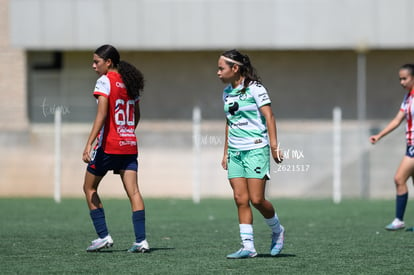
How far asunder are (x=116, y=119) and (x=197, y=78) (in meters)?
15.9

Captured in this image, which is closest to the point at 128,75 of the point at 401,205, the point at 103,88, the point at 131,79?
the point at 131,79

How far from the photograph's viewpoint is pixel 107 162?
9.15m

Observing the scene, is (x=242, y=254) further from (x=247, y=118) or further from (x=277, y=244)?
(x=247, y=118)

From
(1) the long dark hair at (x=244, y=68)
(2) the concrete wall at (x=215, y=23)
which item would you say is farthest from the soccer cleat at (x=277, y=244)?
(2) the concrete wall at (x=215, y=23)

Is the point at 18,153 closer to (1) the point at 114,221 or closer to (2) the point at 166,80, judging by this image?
(2) the point at 166,80

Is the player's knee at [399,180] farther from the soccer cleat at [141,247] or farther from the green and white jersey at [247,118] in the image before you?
the soccer cleat at [141,247]

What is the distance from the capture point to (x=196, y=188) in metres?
20.2

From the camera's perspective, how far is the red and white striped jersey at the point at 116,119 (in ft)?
29.8


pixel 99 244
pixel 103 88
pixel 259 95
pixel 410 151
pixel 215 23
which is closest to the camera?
pixel 259 95

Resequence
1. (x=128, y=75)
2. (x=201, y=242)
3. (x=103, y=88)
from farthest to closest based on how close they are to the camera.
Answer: (x=201, y=242), (x=128, y=75), (x=103, y=88)

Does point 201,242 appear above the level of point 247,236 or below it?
below

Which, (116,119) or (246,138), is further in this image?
(116,119)

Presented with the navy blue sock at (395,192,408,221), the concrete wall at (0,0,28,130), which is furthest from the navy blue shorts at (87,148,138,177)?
the concrete wall at (0,0,28,130)

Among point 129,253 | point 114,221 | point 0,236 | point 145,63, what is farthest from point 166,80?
point 129,253
